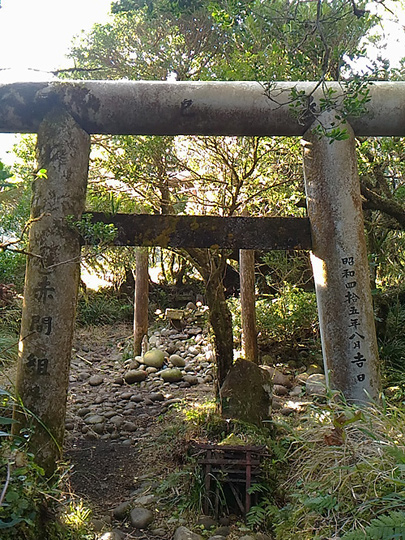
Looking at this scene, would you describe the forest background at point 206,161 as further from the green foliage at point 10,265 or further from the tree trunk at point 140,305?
the tree trunk at point 140,305

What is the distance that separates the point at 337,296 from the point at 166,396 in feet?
13.0

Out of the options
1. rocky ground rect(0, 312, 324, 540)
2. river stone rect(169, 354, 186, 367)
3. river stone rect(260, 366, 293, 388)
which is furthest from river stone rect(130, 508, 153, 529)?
river stone rect(169, 354, 186, 367)

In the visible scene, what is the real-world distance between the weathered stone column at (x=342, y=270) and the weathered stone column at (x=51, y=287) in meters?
1.98

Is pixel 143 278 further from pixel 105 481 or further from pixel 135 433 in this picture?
pixel 105 481

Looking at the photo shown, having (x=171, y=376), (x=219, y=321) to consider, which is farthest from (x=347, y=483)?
(x=171, y=376)

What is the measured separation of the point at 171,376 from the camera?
729cm

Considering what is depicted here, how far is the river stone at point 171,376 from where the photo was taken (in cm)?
729

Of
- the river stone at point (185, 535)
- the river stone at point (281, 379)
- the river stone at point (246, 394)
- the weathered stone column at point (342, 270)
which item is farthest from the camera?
the river stone at point (281, 379)

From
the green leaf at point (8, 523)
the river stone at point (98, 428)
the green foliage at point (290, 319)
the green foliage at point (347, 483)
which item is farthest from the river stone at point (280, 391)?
the green leaf at point (8, 523)

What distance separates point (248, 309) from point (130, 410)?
2234 mm

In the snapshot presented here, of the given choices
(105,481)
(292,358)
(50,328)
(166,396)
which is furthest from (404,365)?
(50,328)

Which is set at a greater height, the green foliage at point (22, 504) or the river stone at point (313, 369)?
the river stone at point (313, 369)

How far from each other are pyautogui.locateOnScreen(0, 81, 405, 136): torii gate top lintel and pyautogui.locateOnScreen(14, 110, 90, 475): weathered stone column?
0.17 m

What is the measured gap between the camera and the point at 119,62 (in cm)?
573
